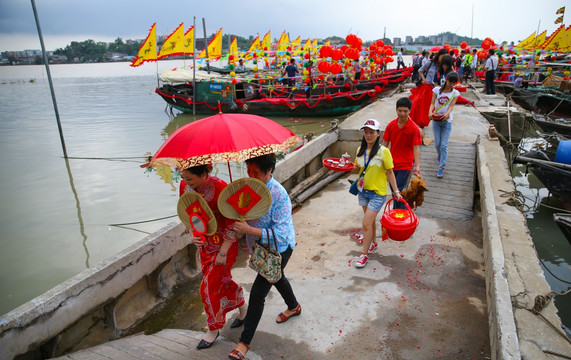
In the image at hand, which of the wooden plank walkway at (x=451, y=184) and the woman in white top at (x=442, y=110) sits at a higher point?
the woman in white top at (x=442, y=110)

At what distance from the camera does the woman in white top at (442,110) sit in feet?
16.6

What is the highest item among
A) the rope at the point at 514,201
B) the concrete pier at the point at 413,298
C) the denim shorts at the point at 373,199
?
the denim shorts at the point at 373,199

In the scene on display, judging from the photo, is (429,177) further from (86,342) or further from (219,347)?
(86,342)

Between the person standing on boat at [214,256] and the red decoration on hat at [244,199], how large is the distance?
0.16 metres

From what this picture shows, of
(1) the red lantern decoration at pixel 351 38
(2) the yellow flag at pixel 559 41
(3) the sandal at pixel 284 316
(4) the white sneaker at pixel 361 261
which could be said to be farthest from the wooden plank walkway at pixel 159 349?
(2) the yellow flag at pixel 559 41

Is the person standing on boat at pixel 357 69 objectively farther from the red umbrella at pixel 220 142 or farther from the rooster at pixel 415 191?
the red umbrella at pixel 220 142

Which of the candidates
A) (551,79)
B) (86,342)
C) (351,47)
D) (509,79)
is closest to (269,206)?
(86,342)

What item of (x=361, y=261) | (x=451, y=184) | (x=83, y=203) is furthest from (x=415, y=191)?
(x=83, y=203)

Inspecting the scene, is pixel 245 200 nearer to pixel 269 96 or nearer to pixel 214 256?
pixel 214 256

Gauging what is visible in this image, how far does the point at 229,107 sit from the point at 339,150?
1044 cm

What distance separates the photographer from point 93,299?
105 inches

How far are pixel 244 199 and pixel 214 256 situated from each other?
0.56 m

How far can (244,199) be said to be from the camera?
83.4 inches

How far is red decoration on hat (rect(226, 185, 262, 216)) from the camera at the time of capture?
210 cm
